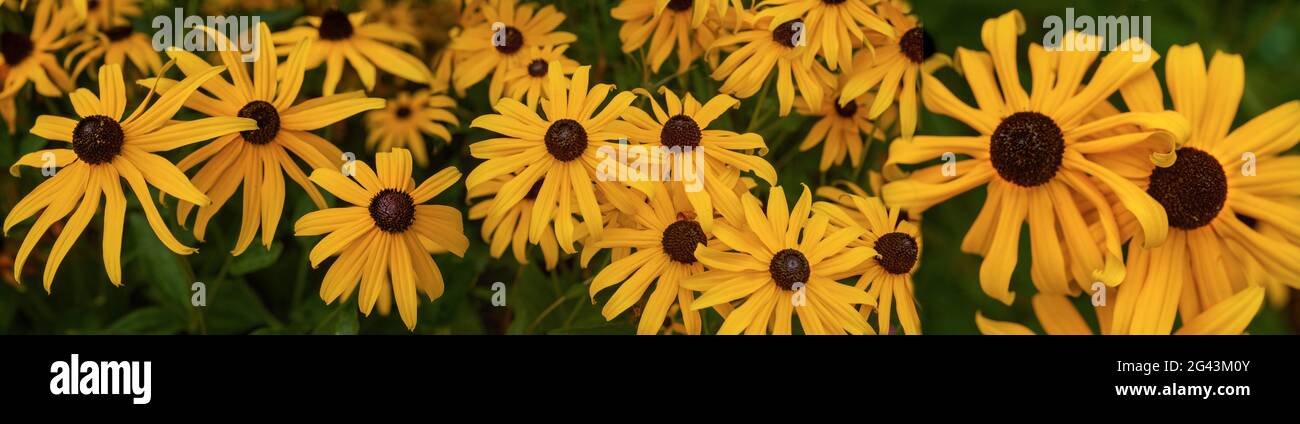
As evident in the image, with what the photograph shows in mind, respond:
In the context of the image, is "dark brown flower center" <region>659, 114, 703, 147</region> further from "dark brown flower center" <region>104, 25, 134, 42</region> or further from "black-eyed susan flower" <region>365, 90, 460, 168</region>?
"dark brown flower center" <region>104, 25, 134, 42</region>

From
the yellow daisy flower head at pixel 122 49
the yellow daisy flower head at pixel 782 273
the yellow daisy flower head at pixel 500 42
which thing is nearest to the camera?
the yellow daisy flower head at pixel 782 273

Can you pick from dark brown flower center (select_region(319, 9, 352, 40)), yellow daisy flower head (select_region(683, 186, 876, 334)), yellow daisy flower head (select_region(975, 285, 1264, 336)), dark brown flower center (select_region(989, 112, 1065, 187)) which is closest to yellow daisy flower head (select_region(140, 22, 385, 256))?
dark brown flower center (select_region(319, 9, 352, 40))

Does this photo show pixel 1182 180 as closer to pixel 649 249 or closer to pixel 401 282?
pixel 649 249

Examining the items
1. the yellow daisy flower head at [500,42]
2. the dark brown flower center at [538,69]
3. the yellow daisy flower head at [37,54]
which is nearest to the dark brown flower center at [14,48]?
the yellow daisy flower head at [37,54]

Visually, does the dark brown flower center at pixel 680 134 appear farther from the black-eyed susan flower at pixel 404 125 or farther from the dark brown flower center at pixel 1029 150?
the black-eyed susan flower at pixel 404 125

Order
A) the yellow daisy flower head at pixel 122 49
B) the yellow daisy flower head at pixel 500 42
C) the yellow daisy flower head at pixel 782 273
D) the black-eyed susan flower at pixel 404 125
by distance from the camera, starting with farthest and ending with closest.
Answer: the black-eyed susan flower at pixel 404 125, the yellow daisy flower head at pixel 122 49, the yellow daisy flower head at pixel 500 42, the yellow daisy flower head at pixel 782 273
